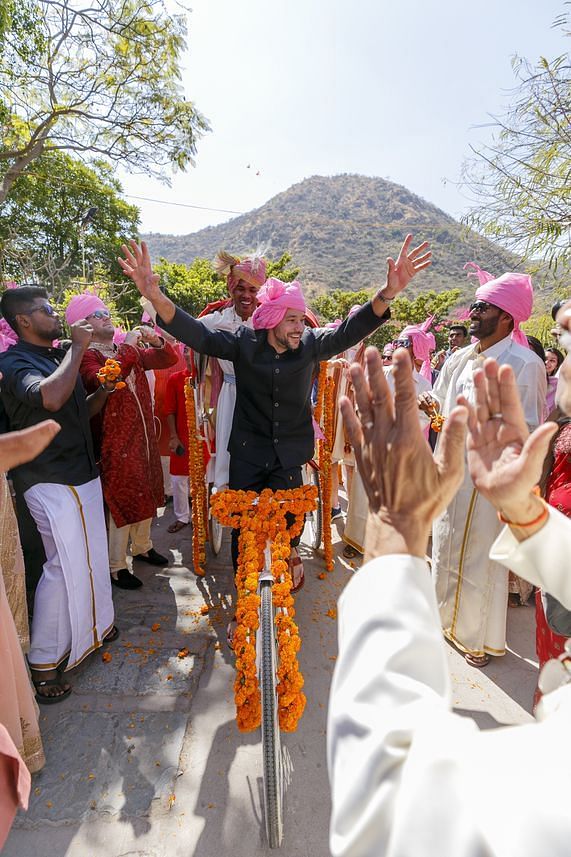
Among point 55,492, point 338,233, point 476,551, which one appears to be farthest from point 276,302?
point 338,233

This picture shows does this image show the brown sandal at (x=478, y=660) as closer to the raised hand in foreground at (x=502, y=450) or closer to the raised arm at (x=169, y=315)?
the raised hand in foreground at (x=502, y=450)

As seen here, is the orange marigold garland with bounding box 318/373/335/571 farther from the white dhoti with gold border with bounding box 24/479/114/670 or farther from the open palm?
the open palm

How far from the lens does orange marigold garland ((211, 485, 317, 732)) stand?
2.12 meters

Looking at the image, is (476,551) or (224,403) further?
(224,403)

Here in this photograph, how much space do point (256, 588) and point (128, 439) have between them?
1.86m

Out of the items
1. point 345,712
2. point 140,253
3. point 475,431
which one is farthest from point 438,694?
point 140,253

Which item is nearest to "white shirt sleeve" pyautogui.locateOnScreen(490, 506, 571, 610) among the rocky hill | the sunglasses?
the sunglasses

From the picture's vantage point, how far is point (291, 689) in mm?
2123

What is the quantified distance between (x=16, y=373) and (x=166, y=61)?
9.21m

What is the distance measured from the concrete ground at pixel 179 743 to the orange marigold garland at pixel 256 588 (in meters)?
0.33

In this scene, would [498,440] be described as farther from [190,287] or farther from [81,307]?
[190,287]

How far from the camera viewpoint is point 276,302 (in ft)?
9.20

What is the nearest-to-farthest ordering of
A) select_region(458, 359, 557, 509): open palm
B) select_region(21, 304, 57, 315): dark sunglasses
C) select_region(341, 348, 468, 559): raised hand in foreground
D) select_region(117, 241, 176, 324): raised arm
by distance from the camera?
select_region(341, 348, 468, 559): raised hand in foreground
select_region(458, 359, 557, 509): open palm
select_region(117, 241, 176, 324): raised arm
select_region(21, 304, 57, 315): dark sunglasses

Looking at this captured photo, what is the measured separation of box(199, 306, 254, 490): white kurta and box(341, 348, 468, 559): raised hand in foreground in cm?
253
